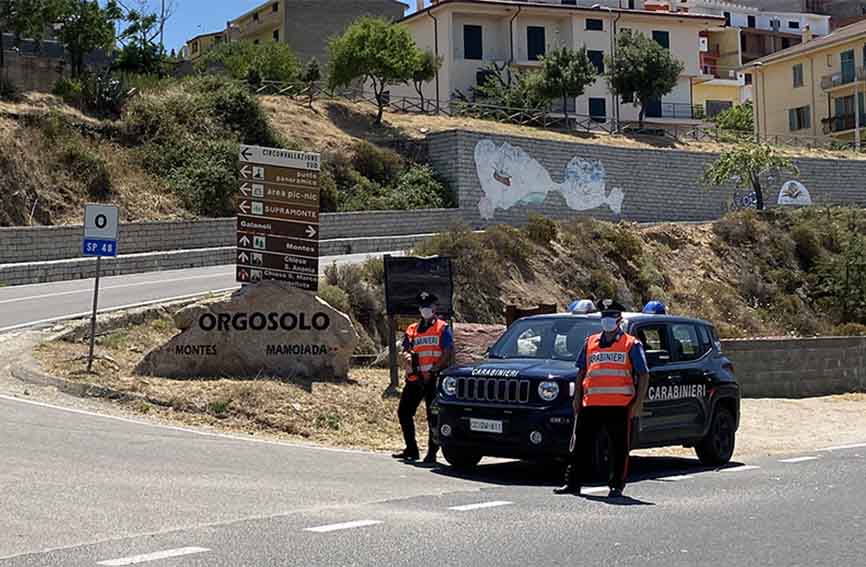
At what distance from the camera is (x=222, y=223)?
3806 centimetres

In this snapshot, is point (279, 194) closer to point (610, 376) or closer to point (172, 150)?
point (610, 376)

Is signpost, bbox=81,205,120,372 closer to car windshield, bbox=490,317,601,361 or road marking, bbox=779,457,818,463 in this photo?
car windshield, bbox=490,317,601,361

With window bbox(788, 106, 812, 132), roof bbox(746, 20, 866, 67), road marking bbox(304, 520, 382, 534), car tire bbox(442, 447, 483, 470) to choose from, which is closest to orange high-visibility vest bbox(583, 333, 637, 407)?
car tire bbox(442, 447, 483, 470)

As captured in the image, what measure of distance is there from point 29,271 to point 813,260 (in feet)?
93.3

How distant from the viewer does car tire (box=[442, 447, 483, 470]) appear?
1339cm

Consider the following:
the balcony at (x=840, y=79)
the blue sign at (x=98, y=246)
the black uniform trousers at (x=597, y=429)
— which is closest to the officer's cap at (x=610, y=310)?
the black uniform trousers at (x=597, y=429)

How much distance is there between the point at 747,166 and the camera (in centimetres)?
5272

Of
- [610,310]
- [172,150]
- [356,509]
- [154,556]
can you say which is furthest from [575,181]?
[154,556]

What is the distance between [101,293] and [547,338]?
15.3m

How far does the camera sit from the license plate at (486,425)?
12812 millimetres

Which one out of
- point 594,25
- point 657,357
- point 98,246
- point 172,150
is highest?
point 594,25

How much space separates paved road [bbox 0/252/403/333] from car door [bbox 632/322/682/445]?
1174 cm

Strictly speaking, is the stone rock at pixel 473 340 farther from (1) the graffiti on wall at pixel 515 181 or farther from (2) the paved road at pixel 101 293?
(1) the graffiti on wall at pixel 515 181

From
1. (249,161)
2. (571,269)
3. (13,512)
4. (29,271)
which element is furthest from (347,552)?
(571,269)
